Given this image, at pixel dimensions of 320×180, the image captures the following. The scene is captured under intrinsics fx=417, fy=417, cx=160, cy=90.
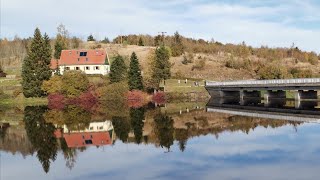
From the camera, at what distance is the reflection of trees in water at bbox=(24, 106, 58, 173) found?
28.1 metres

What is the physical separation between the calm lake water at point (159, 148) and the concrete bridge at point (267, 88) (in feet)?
62.0

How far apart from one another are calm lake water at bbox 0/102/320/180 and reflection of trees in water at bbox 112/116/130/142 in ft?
0.28

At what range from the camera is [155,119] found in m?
49.1

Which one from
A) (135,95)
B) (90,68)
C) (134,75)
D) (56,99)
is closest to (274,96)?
(135,95)

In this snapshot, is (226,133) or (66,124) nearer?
(226,133)

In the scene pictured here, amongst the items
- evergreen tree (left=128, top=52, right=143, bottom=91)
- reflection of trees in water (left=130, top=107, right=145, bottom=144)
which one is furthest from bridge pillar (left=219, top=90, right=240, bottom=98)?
reflection of trees in water (left=130, top=107, right=145, bottom=144)

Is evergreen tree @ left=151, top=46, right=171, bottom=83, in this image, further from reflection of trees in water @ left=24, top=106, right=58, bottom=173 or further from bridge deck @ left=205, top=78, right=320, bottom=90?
reflection of trees in water @ left=24, top=106, right=58, bottom=173

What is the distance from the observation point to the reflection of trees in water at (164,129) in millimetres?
33097

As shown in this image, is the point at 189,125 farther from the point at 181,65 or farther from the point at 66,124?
the point at 181,65

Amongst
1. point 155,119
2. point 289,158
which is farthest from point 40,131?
point 289,158

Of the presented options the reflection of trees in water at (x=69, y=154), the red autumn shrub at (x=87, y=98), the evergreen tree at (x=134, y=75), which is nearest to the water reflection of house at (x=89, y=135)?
the reflection of trees in water at (x=69, y=154)

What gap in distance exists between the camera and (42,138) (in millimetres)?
36312

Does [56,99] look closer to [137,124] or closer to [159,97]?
[159,97]

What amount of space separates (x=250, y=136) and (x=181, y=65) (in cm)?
9460
